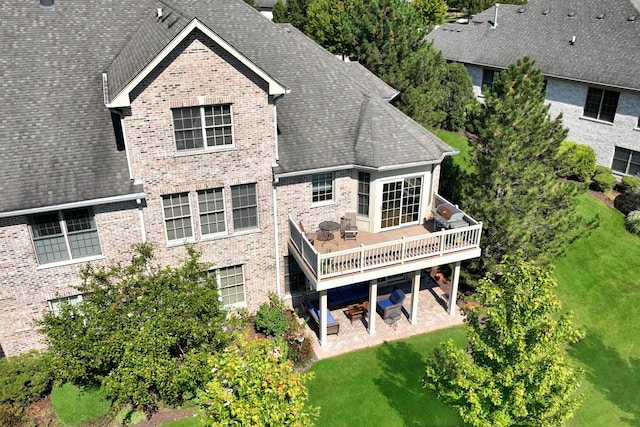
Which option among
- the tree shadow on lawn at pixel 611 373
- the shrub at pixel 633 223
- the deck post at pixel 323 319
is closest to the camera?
the tree shadow on lawn at pixel 611 373

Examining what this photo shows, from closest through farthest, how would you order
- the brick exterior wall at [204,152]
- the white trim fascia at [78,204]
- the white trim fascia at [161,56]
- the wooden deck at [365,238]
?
1. the white trim fascia at [161,56]
2. the white trim fascia at [78,204]
3. the brick exterior wall at [204,152]
4. the wooden deck at [365,238]

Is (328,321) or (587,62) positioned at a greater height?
(587,62)

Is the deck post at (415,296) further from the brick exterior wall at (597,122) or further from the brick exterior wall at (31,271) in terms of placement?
the brick exterior wall at (597,122)

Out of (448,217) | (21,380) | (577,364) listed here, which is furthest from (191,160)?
(577,364)

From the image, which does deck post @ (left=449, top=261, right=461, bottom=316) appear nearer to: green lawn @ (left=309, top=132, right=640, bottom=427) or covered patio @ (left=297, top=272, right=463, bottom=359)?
covered patio @ (left=297, top=272, right=463, bottom=359)

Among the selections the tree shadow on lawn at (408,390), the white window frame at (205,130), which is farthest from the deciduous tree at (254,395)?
the white window frame at (205,130)

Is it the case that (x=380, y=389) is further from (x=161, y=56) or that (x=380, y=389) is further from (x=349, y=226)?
(x=161, y=56)

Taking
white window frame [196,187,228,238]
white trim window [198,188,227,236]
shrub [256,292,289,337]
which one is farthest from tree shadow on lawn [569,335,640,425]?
white trim window [198,188,227,236]
